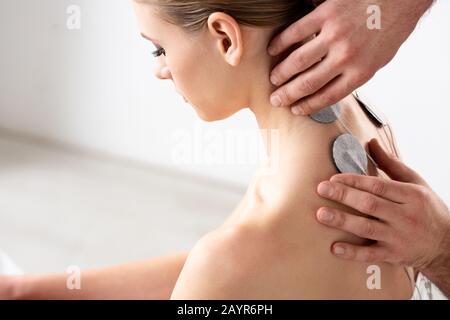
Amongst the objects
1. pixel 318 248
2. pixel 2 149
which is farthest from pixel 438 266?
pixel 2 149

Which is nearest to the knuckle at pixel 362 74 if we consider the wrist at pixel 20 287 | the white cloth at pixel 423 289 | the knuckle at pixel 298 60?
the knuckle at pixel 298 60

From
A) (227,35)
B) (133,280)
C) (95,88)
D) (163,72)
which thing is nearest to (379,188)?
(227,35)

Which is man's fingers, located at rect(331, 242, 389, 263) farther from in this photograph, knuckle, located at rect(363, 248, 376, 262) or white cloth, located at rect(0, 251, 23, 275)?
white cloth, located at rect(0, 251, 23, 275)

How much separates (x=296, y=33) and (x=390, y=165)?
0.28 metres

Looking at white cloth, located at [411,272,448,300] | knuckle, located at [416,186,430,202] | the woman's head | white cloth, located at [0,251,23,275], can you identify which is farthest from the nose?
white cloth, located at [0,251,23,275]

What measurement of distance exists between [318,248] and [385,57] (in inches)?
13.7

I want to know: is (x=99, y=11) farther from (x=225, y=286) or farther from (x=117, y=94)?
(x=225, y=286)

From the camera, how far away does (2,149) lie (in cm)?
356

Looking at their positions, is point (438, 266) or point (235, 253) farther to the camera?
point (438, 266)

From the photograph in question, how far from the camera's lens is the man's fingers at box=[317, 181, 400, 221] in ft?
3.57

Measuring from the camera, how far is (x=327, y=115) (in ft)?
3.83

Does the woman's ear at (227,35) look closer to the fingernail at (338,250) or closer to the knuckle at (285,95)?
the knuckle at (285,95)

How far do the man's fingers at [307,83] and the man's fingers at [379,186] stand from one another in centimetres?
14

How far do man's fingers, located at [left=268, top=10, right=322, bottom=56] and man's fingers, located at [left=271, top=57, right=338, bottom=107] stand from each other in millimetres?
52
